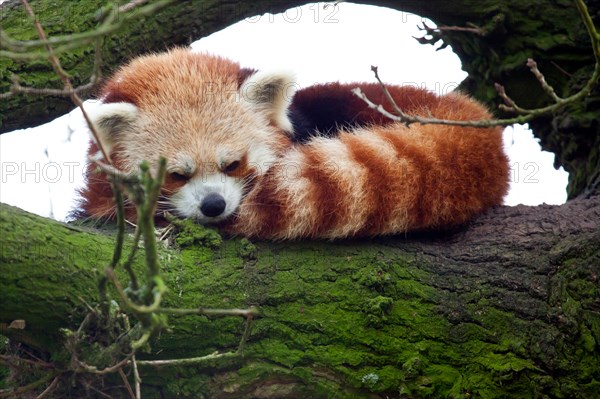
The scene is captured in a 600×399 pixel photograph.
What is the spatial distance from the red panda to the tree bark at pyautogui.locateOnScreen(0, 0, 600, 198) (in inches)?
8.4

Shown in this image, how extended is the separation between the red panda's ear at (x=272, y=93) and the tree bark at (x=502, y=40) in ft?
1.14

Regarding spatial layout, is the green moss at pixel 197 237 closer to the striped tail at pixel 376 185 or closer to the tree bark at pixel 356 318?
the tree bark at pixel 356 318

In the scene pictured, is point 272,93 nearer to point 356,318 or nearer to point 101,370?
point 356,318

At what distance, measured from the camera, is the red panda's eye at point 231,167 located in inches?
146

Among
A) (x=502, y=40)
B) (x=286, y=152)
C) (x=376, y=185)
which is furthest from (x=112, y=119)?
(x=502, y=40)

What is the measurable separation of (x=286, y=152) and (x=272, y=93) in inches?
27.4

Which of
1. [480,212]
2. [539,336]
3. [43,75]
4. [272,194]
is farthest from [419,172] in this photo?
[43,75]

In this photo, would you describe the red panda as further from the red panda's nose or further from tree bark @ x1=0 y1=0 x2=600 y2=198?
tree bark @ x1=0 y1=0 x2=600 y2=198

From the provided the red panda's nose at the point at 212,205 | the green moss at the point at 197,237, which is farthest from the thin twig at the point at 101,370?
the red panda's nose at the point at 212,205

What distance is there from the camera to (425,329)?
2.70 m

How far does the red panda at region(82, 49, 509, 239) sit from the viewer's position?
3002 millimetres

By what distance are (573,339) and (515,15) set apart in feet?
6.04

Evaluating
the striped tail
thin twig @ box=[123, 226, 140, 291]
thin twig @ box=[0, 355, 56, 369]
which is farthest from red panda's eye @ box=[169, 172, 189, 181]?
thin twig @ box=[123, 226, 140, 291]

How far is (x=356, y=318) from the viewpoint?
2.70m
